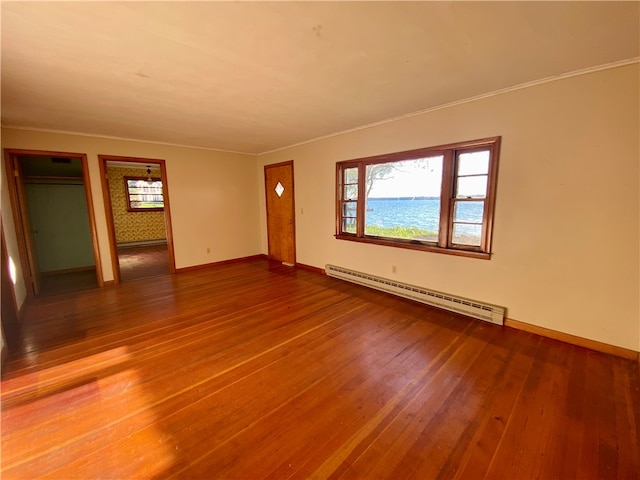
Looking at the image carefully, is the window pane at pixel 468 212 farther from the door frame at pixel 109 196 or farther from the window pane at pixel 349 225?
the door frame at pixel 109 196

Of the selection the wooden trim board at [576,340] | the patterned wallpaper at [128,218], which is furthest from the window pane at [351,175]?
the patterned wallpaper at [128,218]

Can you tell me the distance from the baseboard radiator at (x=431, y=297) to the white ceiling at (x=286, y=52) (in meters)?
2.24

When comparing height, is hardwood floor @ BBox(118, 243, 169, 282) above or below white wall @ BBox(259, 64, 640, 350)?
below

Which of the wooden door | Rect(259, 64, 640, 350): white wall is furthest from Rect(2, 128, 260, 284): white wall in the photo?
Rect(259, 64, 640, 350): white wall

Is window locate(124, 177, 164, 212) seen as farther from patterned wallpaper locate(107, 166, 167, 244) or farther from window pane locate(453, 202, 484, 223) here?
window pane locate(453, 202, 484, 223)

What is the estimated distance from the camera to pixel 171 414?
5.54ft

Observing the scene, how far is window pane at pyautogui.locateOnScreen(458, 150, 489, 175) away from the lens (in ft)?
9.43

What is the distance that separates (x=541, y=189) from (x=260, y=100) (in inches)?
116

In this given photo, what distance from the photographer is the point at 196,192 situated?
519 cm

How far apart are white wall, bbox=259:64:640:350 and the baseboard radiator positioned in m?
0.12

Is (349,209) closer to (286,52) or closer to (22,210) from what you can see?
(286,52)

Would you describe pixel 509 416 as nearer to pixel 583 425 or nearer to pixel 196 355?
pixel 583 425

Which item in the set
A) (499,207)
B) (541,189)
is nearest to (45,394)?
(499,207)

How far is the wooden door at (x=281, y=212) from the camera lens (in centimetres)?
536
